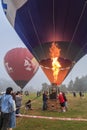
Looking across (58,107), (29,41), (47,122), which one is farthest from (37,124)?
(29,41)

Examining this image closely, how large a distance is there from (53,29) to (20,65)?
19726 mm

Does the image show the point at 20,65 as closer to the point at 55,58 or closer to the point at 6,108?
the point at 55,58

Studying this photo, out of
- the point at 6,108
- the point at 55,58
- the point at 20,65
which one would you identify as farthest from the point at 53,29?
the point at 20,65

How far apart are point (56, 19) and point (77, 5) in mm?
1580

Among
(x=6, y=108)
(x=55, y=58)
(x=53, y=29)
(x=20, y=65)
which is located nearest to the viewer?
(x=6, y=108)

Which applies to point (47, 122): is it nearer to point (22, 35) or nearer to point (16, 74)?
point (22, 35)

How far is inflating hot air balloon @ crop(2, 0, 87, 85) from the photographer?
1769cm

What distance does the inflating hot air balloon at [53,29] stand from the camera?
58.0ft

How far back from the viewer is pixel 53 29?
18672 mm

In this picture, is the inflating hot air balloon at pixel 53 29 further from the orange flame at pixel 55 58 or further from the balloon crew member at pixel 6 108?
the balloon crew member at pixel 6 108

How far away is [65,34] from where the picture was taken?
18.9 meters

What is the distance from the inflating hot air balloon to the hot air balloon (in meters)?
16.7

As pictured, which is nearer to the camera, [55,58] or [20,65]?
[55,58]

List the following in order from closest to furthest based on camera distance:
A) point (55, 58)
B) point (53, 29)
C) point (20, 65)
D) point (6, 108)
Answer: point (6, 108), point (53, 29), point (55, 58), point (20, 65)
